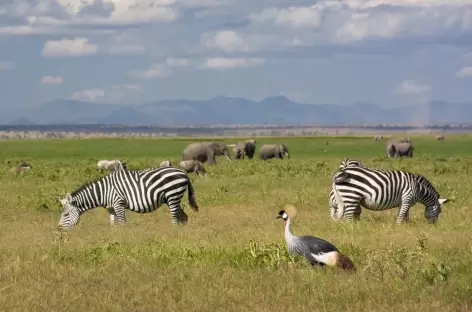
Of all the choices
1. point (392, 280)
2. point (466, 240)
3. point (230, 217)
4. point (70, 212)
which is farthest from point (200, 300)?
point (230, 217)

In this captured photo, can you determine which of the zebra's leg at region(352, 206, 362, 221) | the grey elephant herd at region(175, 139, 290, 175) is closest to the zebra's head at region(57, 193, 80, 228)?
the zebra's leg at region(352, 206, 362, 221)

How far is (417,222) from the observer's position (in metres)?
20.0

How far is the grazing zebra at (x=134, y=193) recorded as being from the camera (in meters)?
20.5

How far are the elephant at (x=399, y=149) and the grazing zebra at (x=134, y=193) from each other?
45899 millimetres

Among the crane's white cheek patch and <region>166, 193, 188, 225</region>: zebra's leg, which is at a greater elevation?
the crane's white cheek patch

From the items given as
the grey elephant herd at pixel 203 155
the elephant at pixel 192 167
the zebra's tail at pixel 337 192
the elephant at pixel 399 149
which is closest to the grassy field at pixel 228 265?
the zebra's tail at pixel 337 192

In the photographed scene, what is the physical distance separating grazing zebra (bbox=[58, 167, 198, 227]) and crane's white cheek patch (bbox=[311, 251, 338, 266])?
26.8ft

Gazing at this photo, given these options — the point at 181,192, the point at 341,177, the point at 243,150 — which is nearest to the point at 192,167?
the point at 181,192

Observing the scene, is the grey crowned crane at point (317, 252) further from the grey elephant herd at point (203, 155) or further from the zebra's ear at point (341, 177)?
the grey elephant herd at point (203, 155)

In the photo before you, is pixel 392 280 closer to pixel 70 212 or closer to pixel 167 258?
pixel 167 258

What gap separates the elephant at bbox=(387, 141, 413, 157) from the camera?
212 ft

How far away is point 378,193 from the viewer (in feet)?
65.4

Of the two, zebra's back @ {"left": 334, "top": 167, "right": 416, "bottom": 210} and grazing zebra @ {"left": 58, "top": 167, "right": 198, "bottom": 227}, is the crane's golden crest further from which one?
grazing zebra @ {"left": 58, "top": 167, "right": 198, "bottom": 227}

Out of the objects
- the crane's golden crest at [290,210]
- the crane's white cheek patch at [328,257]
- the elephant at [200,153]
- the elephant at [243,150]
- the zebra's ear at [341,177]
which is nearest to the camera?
the crane's white cheek patch at [328,257]
